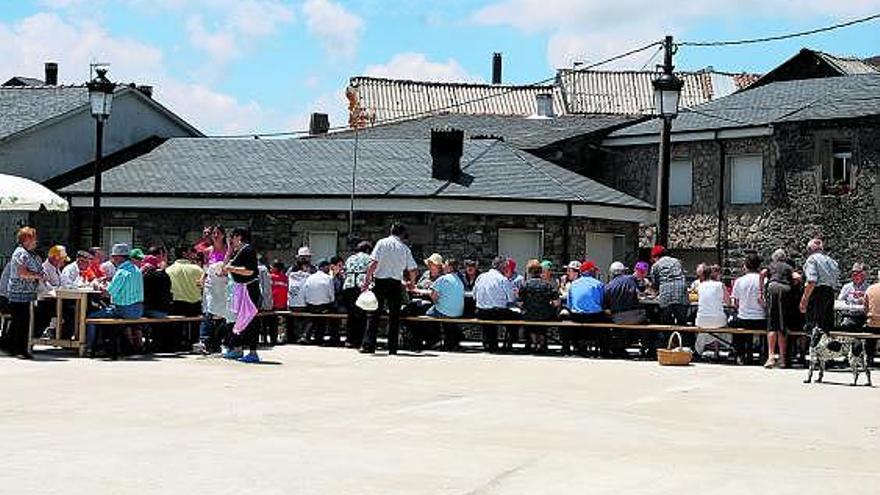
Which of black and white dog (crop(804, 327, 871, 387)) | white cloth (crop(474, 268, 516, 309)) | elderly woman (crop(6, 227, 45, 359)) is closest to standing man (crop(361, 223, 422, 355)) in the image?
white cloth (crop(474, 268, 516, 309))

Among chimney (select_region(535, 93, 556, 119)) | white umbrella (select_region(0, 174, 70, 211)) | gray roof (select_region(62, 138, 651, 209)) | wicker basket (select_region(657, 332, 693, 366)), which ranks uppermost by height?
chimney (select_region(535, 93, 556, 119))

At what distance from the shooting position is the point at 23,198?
862 inches

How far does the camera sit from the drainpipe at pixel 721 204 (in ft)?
125

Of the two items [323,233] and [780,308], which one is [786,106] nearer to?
[323,233]

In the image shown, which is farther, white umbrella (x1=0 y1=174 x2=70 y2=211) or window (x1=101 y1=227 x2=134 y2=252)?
window (x1=101 y1=227 x2=134 y2=252)

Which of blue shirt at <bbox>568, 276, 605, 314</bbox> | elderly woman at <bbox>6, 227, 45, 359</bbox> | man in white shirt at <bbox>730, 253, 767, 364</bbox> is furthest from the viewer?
blue shirt at <bbox>568, 276, 605, 314</bbox>

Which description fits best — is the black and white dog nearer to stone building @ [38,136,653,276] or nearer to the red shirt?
the red shirt

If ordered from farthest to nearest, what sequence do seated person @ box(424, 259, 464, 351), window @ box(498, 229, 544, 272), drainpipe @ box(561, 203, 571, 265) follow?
1. drainpipe @ box(561, 203, 571, 265)
2. window @ box(498, 229, 544, 272)
3. seated person @ box(424, 259, 464, 351)

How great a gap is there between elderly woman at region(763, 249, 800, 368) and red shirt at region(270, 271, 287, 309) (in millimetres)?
7883

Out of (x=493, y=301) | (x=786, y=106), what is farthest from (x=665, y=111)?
(x=786, y=106)

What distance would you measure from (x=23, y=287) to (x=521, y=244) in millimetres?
14130

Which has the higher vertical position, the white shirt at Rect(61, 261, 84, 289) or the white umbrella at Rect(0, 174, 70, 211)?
the white umbrella at Rect(0, 174, 70, 211)

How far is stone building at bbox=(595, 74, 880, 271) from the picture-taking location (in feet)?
118

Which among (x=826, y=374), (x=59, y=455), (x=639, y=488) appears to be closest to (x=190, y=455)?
(x=59, y=455)
